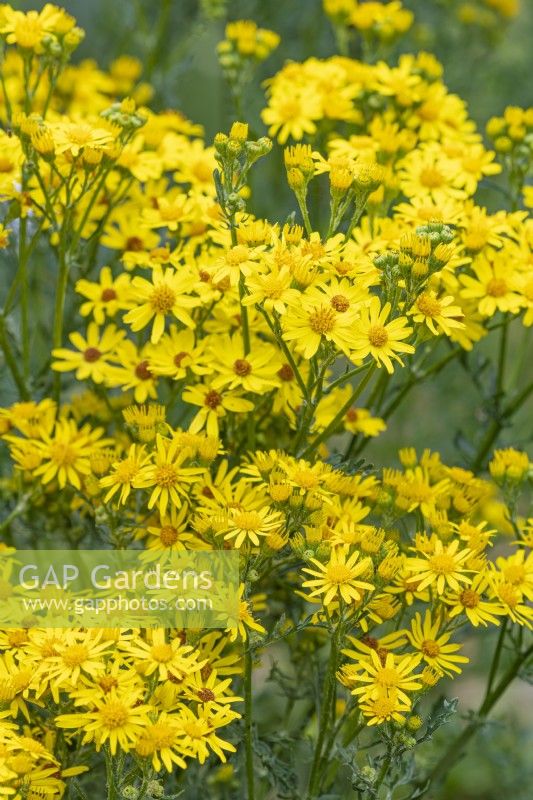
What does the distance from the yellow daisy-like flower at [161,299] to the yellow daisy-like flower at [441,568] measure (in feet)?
2.42

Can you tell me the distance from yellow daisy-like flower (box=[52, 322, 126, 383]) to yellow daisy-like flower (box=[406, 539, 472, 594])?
2.96ft

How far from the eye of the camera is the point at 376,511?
2434mm

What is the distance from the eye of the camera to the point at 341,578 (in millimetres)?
2053

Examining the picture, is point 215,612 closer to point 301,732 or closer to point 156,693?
point 156,693

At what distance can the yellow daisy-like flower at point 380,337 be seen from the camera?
2.14 metres

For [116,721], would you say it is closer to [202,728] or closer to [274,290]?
[202,728]

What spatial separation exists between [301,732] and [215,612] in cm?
79

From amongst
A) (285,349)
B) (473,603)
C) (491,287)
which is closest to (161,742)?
(473,603)

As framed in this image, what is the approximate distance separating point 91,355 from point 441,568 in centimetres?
103

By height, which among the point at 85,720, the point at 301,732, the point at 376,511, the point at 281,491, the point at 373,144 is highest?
the point at 373,144

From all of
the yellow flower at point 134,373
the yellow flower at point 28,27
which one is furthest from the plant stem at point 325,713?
the yellow flower at point 28,27

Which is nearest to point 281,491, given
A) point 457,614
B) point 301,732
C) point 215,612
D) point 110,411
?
point 215,612

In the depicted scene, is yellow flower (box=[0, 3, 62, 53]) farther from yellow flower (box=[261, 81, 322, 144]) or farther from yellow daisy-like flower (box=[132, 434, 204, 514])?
yellow daisy-like flower (box=[132, 434, 204, 514])

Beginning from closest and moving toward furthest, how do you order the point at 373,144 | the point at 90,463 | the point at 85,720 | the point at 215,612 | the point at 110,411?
the point at 85,720, the point at 215,612, the point at 90,463, the point at 110,411, the point at 373,144
